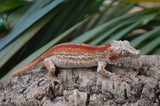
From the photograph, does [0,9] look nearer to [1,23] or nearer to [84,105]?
[1,23]

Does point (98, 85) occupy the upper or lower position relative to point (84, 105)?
upper

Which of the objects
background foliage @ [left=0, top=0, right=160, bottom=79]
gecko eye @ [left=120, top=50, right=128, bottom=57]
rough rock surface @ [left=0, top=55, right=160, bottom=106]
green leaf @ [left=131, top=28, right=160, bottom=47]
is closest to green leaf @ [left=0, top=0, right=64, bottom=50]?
background foliage @ [left=0, top=0, right=160, bottom=79]

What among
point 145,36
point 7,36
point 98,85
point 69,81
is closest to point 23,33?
point 7,36

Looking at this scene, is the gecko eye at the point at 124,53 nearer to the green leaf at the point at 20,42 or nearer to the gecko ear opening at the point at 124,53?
the gecko ear opening at the point at 124,53

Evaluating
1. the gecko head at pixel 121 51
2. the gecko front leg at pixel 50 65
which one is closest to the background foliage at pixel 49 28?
the gecko front leg at pixel 50 65

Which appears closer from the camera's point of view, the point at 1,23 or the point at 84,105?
the point at 84,105

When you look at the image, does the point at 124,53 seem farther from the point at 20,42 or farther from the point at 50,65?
the point at 20,42

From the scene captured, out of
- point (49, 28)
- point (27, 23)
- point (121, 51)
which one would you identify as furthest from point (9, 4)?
point (121, 51)
